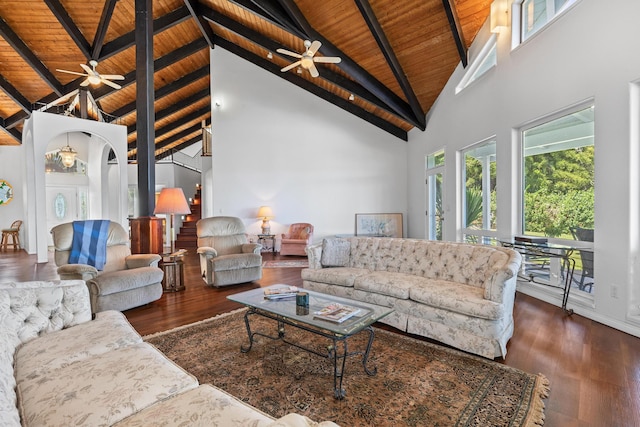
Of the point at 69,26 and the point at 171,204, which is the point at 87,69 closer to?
the point at 69,26

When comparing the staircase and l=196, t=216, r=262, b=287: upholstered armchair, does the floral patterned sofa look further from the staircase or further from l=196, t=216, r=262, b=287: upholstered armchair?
the staircase

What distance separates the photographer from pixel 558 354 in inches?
93.7

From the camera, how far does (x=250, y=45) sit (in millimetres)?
7488

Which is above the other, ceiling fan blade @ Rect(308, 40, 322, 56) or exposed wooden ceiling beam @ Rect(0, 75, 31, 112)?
exposed wooden ceiling beam @ Rect(0, 75, 31, 112)

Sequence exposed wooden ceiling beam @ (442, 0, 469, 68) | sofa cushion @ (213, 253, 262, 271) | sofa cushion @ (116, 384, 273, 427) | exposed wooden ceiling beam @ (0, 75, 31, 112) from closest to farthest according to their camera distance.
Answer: sofa cushion @ (116, 384, 273, 427) < exposed wooden ceiling beam @ (442, 0, 469, 68) < sofa cushion @ (213, 253, 262, 271) < exposed wooden ceiling beam @ (0, 75, 31, 112)

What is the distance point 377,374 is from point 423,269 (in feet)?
4.72

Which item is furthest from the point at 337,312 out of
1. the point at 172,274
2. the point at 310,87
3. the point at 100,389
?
the point at 310,87

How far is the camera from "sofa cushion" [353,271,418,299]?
2869 millimetres

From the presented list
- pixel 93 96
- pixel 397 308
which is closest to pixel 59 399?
pixel 397 308

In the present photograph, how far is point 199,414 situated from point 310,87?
793 centimetres

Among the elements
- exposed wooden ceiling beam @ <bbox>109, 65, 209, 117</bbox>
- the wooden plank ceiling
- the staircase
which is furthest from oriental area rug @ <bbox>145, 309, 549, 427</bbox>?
exposed wooden ceiling beam @ <bbox>109, 65, 209, 117</bbox>

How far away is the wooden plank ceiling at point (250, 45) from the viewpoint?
4.86m

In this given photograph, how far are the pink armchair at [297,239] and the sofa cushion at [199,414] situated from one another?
19.2 feet

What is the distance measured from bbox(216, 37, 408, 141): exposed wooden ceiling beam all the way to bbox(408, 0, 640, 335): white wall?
144 inches
